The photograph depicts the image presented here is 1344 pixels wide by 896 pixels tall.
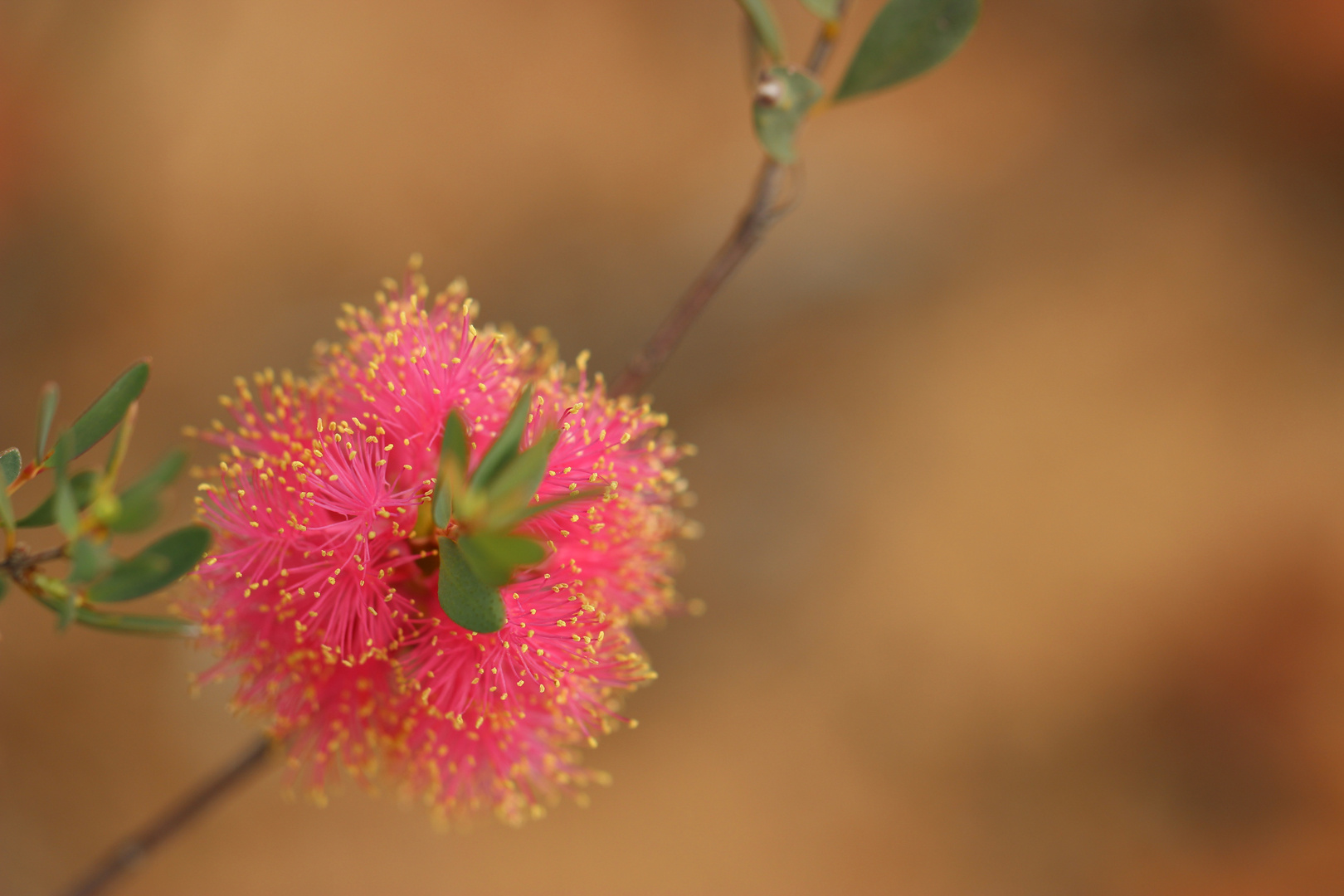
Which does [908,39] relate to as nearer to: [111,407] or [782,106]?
[782,106]

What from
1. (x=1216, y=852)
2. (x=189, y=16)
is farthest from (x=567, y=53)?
(x=1216, y=852)

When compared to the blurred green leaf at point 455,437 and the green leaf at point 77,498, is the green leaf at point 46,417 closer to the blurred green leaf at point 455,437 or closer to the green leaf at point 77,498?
the green leaf at point 77,498

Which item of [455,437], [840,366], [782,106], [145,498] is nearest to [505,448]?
[455,437]

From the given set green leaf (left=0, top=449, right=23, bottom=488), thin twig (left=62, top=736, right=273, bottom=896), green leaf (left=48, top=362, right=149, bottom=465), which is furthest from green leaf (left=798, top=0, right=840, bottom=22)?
thin twig (left=62, top=736, right=273, bottom=896)

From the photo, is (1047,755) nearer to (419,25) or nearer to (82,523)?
(82,523)

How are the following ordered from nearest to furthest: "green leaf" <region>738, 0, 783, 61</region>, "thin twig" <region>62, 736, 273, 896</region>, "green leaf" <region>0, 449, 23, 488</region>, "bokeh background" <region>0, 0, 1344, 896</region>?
"green leaf" <region>0, 449, 23, 488</region> < "green leaf" <region>738, 0, 783, 61</region> < "thin twig" <region>62, 736, 273, 896</region> < "bokeh background" <region>0, 0, 1344, 896</region>

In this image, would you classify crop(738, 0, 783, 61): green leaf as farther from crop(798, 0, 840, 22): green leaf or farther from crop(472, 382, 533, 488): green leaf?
crop(472, 382, 533, 488): green leaf
